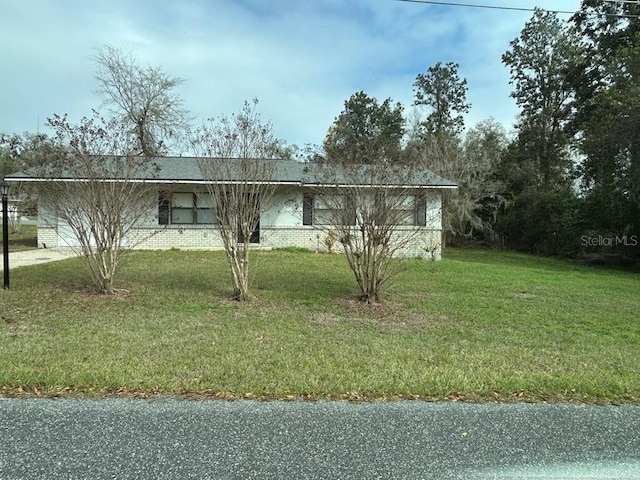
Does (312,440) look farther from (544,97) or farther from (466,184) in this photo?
(544,97)

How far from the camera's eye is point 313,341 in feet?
15.7

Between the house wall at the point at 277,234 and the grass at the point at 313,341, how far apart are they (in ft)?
18.3

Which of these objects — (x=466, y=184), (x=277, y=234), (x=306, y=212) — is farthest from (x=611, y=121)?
(x=277, y=234)

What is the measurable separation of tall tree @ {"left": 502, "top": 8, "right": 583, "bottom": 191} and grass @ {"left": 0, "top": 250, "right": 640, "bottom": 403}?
2242cm

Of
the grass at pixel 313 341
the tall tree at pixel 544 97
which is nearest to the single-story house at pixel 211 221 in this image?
the grass at pixel 313 341

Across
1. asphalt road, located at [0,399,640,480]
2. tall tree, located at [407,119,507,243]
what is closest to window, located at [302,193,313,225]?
tall tree, located at [407,119,507,243]

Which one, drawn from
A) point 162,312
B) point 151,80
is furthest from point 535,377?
point 151,80

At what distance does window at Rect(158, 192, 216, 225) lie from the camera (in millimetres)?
15125

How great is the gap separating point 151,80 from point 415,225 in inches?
878

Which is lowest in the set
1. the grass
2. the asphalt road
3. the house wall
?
the asphalt road

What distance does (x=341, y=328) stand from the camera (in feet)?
18.0

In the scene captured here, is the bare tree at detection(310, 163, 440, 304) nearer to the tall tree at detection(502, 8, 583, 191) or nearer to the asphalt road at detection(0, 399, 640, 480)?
the asphalt road at detection(0, 399, 640, 480)

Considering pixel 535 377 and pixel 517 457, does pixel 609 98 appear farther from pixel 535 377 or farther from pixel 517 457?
pixel 517 457

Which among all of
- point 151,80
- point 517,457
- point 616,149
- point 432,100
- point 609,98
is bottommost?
point 517,457
